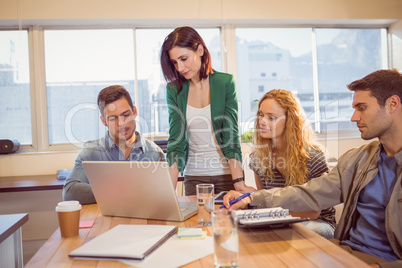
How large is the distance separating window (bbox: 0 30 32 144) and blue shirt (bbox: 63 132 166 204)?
200 centimetres

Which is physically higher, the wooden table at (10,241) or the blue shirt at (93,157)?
the blue shirt at (93,157)

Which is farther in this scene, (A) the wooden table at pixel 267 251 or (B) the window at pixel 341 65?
(B) the window at pixel 341 65

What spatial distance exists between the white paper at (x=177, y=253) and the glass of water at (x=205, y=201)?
0.57 ft

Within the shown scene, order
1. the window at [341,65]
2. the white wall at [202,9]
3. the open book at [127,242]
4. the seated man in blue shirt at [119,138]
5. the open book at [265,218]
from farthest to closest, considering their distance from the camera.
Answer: the window at [341,65], the white wall at [202,9], the seated man in blue shirt at [119,138], the open book at [265,218], the open book at [127,242]

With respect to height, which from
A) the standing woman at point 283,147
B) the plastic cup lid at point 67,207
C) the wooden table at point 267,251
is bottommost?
the wooden table at point 267,251

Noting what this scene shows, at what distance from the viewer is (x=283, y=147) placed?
2.04m

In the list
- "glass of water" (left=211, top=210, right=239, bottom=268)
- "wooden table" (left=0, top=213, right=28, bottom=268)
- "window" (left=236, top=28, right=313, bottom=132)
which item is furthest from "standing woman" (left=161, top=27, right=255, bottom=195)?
"window" (left=236, top=28, right=313, bottom=132)

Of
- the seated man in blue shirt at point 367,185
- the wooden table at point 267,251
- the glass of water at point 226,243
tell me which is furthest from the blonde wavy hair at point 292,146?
the glass of water at point 226,243

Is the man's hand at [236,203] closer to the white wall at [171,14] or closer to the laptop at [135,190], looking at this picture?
the laptop at [135,190]

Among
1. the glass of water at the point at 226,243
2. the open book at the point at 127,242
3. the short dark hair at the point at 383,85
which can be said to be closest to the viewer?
the glass of water at the point at 226,243

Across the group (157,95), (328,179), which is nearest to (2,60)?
(157,95)

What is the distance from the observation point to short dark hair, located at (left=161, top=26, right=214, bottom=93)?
1930 millimetres

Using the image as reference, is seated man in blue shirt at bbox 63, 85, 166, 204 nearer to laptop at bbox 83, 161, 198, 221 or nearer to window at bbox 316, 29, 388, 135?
laptop at bbox 83, 161, 198, 221

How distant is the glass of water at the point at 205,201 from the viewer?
1.34 meters
